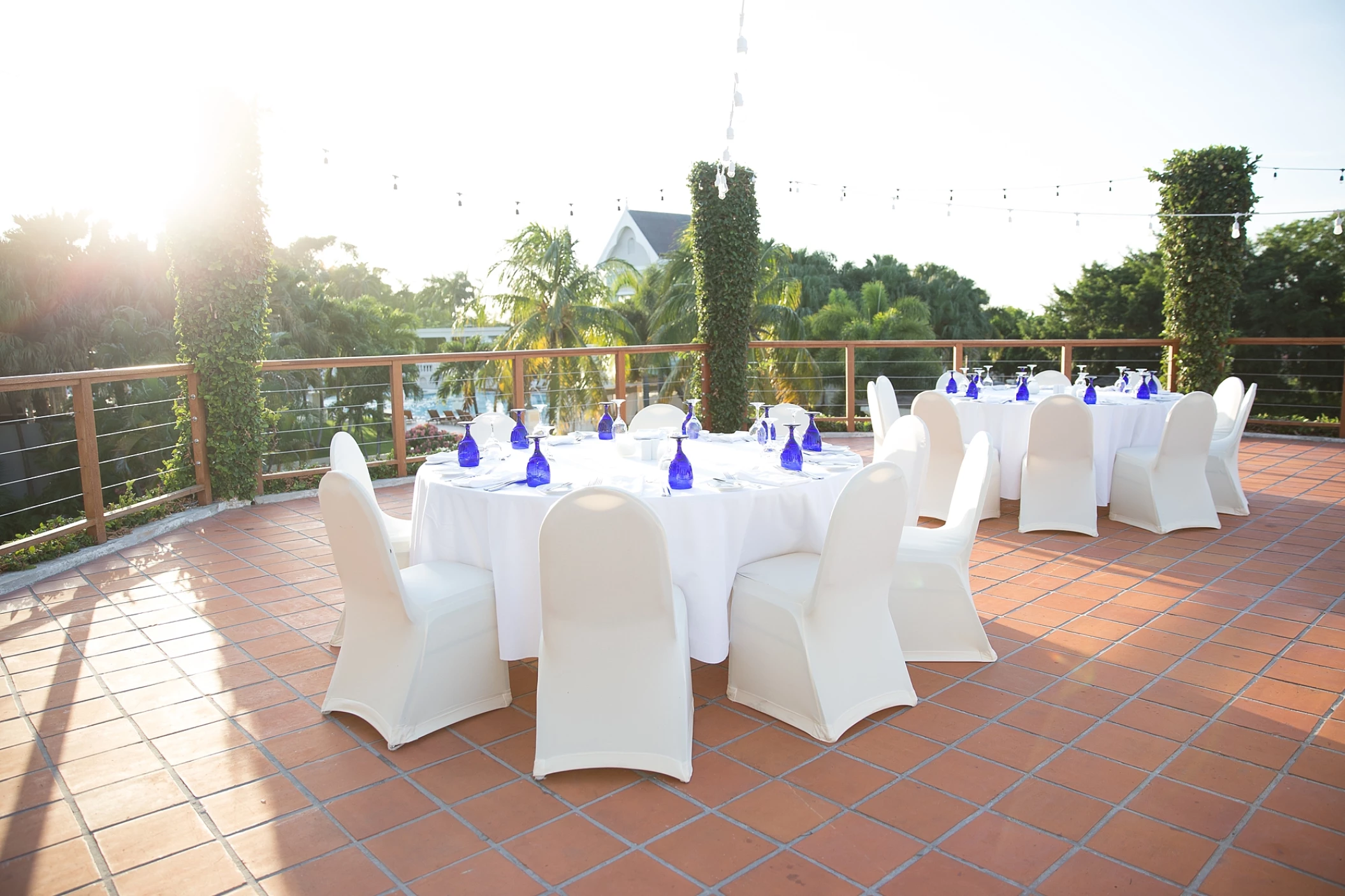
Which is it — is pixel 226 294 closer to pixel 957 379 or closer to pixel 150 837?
pixel 150 837

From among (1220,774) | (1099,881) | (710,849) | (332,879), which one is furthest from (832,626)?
(332,879)

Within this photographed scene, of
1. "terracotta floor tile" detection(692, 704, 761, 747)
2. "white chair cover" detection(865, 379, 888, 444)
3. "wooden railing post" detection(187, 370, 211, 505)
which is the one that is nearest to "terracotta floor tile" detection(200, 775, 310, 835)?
"terracotta floor tile" detection(692, 704, 761, 747)

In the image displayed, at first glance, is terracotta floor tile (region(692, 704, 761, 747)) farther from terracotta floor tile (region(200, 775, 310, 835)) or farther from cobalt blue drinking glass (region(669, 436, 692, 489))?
terracotta floor tile (region(200, 775, 310, 835))

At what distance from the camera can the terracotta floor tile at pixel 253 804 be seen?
2.33m

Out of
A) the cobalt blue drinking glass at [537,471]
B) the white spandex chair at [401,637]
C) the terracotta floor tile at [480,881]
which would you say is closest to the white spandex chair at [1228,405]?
the cobalt blue drinking glass at [537,471]

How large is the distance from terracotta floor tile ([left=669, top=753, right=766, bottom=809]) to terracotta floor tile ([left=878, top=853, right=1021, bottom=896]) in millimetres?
552

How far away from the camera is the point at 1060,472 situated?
5184 mm

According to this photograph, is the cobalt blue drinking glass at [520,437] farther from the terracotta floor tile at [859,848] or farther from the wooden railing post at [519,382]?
the wooden railing post at [519,382]

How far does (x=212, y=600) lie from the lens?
4.24 m

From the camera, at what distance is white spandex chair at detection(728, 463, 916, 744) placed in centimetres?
266

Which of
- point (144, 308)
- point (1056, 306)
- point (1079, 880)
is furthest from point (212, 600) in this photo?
point (1056, 306)

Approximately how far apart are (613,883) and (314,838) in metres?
0.87

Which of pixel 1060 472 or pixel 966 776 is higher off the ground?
pixel 1060 472

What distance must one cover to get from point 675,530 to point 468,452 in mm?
1153
